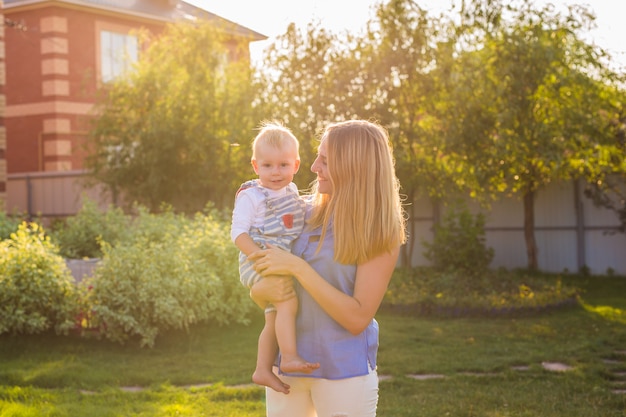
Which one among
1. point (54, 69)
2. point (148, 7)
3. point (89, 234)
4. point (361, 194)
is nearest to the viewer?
point (361, 194)

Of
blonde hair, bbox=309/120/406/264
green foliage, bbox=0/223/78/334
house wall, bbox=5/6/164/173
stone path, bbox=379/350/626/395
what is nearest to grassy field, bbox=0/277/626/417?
stone path, bbox=379/350/626/395

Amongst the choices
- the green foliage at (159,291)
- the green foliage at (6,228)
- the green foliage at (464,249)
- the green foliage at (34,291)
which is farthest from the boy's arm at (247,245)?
the green foliage at (464,249)

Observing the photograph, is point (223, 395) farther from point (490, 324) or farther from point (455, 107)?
point (455, 107)

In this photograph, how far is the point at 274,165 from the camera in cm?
366

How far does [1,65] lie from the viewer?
14.2m

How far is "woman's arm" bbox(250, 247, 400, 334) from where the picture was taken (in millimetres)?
3225

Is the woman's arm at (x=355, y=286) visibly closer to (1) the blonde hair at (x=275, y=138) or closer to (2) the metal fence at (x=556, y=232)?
(1) the blonde hair at (x=275, y=138)

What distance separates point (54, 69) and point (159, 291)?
18.0 meters

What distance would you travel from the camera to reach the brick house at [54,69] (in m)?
25.9

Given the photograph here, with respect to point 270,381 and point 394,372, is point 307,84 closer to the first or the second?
point 394,372

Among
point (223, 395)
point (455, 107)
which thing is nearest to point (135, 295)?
point (223, 395)

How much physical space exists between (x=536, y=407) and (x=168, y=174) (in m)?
13.4

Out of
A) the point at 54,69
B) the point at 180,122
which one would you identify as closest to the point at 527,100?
the point at 180,122

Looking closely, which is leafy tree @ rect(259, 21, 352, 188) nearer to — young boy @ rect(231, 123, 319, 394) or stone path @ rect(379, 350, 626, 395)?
stone path @ rect(379, 350, 626, 395)
